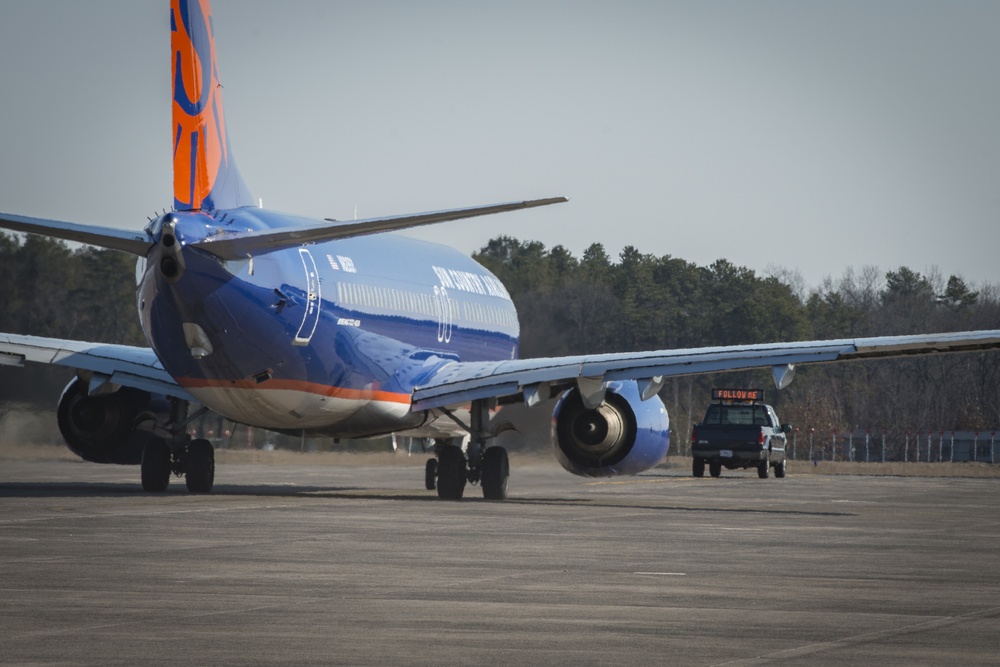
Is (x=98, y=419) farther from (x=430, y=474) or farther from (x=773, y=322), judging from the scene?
(x=773, y=322)

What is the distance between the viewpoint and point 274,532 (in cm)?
1992

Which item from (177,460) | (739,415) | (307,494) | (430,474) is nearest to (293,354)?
(177,460)

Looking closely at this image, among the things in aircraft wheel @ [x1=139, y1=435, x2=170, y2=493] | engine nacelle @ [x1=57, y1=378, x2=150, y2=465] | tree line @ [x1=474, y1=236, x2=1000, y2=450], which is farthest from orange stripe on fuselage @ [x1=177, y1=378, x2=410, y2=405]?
tree line @ [x1=474, y1=236, x2=1000, y2=450]

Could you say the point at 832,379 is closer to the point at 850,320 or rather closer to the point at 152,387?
the point at 850,320

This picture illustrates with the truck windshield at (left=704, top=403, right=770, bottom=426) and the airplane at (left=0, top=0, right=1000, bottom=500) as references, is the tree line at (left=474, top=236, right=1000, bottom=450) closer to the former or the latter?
the truck windshield at (left=704, top=403, right=770, bottom=426)

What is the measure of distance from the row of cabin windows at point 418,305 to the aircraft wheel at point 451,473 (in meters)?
2.79

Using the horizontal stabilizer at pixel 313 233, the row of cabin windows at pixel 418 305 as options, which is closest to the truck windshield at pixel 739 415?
the row of cabin windows at pixel 418 305

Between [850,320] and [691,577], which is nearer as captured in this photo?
[691,577]

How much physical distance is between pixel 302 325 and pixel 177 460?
435 centimetres

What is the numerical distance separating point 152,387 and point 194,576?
14186 mm

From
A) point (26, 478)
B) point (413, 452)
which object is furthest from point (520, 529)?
point (413, 452)

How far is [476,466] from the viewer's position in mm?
29219

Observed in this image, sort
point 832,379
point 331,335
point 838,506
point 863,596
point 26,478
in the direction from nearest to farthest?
point 863,596, point 331,335, point 838,506, point 26,478, point 832,379

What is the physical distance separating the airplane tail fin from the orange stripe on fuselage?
2.74 metres
